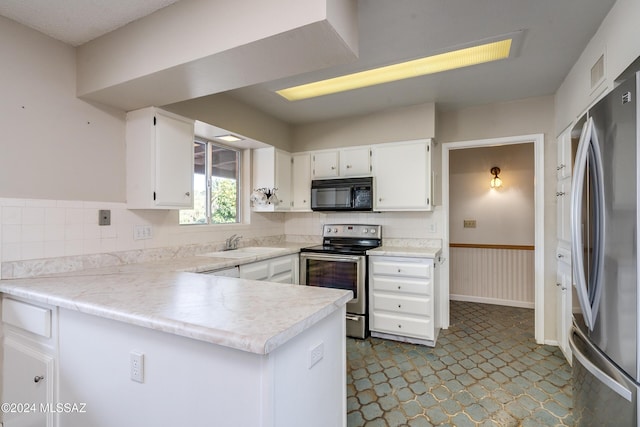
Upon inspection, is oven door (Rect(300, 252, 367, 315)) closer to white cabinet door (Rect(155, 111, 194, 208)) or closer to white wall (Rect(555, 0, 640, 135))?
white cabinet door (Rect(155, 111, 194, 208))

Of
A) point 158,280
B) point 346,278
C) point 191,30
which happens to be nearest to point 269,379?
point 158,280

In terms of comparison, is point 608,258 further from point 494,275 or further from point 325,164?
point 494,275

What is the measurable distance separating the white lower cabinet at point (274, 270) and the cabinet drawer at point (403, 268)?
89cm

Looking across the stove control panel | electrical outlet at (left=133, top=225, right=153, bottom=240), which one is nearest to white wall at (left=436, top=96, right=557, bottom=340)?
the stove control panel

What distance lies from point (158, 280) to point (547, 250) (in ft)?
11.4

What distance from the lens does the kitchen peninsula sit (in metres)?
0.98

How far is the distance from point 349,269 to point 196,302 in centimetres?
216

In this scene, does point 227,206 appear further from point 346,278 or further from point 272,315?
point 272,315

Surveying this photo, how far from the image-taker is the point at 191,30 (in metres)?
1.61

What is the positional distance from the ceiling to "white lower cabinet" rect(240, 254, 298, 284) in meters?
1.66

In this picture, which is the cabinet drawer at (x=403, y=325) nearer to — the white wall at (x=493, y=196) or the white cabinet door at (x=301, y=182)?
the white cabinet door at (x=301, y=182)

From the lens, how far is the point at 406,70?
2621 millimetres

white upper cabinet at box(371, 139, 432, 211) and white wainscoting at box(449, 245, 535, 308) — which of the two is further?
white wainscoting at box(449, 245, 535, 308)

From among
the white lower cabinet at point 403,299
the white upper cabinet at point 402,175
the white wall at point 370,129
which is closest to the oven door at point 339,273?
the white lower cabinet at point 403,299
